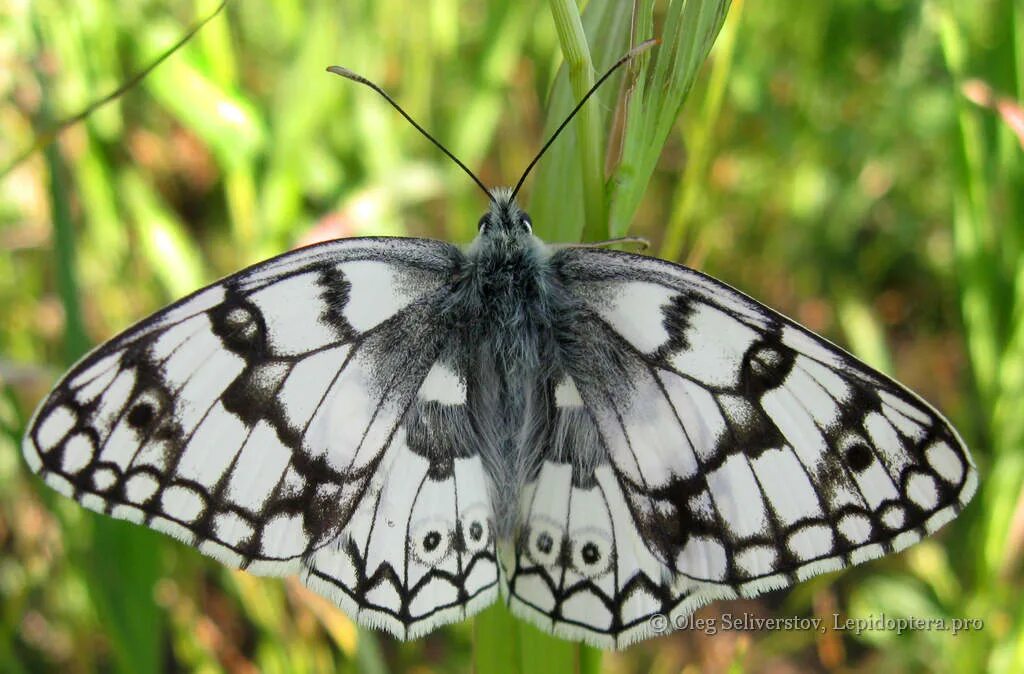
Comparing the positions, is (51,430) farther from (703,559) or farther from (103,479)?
(703,559)

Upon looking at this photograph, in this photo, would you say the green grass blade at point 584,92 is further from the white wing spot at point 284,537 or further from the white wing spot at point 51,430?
the white wing spot at point 51,430

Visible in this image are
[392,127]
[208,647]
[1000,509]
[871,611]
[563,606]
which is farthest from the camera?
[392,127]

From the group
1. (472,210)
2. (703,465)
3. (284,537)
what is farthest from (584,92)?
(472,210)

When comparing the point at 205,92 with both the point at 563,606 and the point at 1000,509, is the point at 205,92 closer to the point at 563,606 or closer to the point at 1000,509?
the point at 563,606

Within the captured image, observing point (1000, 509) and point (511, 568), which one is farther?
point (1000, 509)

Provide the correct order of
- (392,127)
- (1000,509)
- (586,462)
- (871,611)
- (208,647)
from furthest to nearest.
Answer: (392,127)
(208,647)
(871,611)
(1000,509)
(586,462)

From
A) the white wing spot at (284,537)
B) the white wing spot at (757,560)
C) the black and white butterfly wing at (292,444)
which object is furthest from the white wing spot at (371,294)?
the white wing spot at (757,560)

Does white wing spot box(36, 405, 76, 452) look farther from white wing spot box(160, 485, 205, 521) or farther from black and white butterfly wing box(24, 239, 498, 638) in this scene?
white wing spot box(160, 485, 205, 521)

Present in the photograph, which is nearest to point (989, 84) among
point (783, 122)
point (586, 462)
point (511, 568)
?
point (783, 122)
